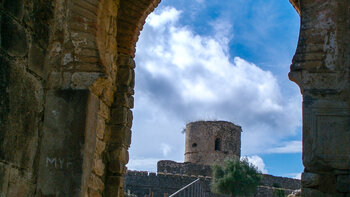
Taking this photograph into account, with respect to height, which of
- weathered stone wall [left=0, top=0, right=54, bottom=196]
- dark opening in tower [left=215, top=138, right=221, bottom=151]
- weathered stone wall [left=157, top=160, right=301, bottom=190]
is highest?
dark opening in tower [left=215, top=138, right=221, bottom=151]

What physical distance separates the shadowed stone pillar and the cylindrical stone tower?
33338 millimetres

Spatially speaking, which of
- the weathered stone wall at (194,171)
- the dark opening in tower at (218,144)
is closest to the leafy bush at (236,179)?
the weathered stone wall at (194,171)

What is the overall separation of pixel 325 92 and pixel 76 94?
2278mm

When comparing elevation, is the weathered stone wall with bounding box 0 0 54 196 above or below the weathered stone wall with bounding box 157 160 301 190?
below

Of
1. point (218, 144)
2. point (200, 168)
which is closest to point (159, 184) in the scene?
point (200, 168)

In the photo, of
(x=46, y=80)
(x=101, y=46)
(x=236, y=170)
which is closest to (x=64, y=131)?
(x=46, y=80)

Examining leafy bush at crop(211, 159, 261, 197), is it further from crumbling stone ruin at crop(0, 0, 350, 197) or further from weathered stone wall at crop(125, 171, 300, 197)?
crumbling stone ruin at crop(0, 0, 350, 197)

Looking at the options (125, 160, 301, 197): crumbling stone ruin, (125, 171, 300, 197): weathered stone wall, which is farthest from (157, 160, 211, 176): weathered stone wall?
(125, 171, 300, 197): weathered stone wall

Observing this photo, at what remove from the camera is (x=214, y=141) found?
37.9 metres

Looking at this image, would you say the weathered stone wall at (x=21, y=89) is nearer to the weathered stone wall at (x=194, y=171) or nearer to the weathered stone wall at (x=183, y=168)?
the weathered stone wall at (x=194, y=171)

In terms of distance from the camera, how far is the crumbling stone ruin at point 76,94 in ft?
14.0

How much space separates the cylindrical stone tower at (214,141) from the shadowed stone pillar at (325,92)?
3334 cm

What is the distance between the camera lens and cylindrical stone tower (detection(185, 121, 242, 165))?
37875 mm

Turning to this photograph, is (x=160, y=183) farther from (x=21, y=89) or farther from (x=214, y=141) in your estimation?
(x=21, y=89)
